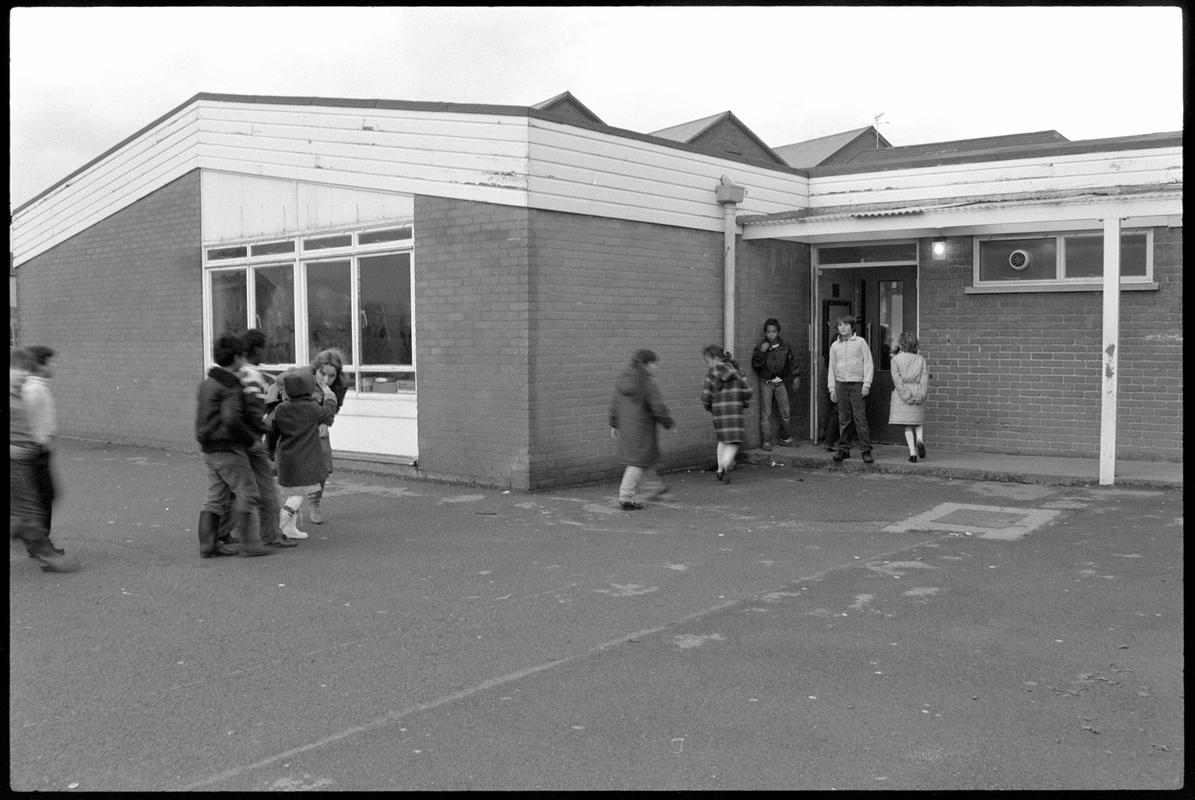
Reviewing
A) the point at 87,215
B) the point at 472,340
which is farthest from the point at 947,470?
the point at 87,215

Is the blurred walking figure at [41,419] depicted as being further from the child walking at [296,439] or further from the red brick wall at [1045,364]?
the red brick wall at [1045,364]

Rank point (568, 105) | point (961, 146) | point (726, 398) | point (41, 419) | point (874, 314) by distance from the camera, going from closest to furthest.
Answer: point (41, 419), point (726, 398), point (874, 314), point (961, 146), point (568, 105)

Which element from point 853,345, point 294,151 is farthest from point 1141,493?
point 294,151

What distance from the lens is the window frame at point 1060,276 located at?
12133 millimetres

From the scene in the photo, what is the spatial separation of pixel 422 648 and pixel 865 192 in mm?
10241

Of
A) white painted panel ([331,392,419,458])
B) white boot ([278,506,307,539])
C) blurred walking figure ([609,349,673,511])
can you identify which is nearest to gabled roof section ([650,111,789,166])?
white painted panel ([331,392,419,458])

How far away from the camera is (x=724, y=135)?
85.8 feet

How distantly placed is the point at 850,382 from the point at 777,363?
3.55ft

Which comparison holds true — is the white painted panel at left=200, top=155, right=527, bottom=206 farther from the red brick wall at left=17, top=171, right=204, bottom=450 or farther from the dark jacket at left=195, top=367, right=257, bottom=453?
the dark jacket at left=195, top=367, right=257, bottom=453

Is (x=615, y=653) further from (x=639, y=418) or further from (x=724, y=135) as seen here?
(x=724, y=135)

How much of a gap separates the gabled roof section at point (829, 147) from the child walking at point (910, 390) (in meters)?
14.4

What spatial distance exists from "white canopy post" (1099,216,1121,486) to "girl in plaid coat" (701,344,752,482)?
3.45 metres

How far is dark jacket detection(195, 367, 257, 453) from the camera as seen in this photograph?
8047 mm

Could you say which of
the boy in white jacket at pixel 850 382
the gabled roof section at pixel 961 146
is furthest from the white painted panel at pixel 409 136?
the gabled roof section at pixel 961 146
